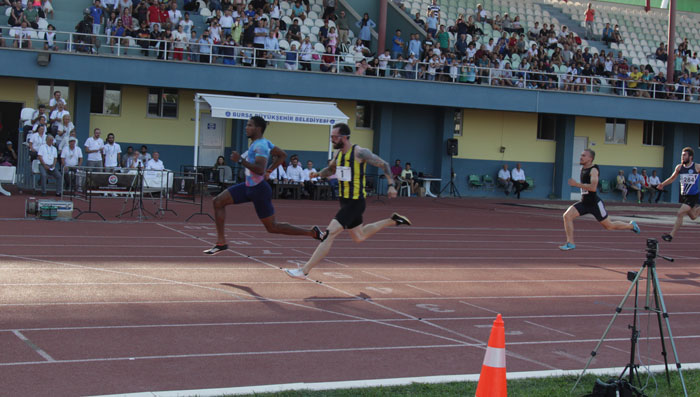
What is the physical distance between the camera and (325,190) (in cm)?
2767

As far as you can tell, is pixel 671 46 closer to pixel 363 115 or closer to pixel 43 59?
pixel 363 115

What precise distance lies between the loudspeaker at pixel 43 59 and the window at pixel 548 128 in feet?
68.0

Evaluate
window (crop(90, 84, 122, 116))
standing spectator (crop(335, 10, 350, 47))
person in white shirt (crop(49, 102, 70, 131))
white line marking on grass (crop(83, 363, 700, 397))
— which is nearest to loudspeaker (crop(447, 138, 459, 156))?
standing spectator (crop(335, 10, 350, 47))

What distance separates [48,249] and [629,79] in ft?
90.2

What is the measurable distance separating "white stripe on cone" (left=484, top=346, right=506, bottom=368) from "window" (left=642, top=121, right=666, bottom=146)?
3526 centimetres

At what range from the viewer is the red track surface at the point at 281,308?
6582mm

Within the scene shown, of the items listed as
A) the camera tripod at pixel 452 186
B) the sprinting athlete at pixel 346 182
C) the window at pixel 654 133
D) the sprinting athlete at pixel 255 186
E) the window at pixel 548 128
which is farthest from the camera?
the window at pixel 654 133

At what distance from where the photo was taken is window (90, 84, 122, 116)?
28.7 metres

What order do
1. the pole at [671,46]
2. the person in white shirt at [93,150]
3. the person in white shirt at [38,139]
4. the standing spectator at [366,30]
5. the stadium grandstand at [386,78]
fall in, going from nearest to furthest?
the person in white shirt at [38,139], the person in white shirt at [93,150], the stadium grandstand at [386,78], the standing spectator at [366,30], the pole at [671,46]

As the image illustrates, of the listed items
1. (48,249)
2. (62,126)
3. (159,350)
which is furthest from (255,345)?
(62,126)

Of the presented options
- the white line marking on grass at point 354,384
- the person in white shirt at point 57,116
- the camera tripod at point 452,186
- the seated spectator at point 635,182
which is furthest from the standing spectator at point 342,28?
the white line marking on grass at point 354,384

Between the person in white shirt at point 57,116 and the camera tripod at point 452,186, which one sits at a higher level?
the person in white shirt at point 57,116

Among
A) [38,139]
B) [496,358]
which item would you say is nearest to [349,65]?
[38,139]

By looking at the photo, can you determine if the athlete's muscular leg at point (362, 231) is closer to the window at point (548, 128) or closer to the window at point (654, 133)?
the window at point (548, 128)
